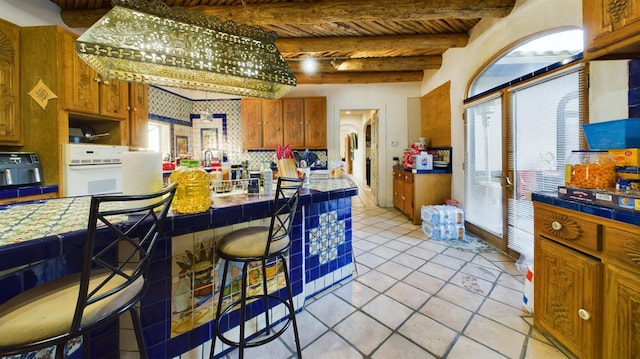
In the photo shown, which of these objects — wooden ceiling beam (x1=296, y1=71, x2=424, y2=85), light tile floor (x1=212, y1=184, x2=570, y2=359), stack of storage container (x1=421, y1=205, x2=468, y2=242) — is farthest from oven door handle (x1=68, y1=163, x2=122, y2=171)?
stack of storage container (x1=421, y1=205, x2=468, y2=242)

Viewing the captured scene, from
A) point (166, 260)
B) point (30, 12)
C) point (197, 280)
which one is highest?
point (30, 12)

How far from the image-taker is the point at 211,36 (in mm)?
1538

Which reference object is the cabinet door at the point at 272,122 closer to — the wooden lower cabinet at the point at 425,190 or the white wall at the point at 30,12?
the wooden lower cabinet at the point at 425,190

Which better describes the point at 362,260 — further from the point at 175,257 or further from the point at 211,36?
the point at 211,36

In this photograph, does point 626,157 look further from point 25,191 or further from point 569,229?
point 25,191

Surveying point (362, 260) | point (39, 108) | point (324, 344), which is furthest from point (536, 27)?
point (39, 108)

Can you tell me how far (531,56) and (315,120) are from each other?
11.7 ft

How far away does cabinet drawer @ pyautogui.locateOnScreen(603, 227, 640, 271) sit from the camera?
1.04 m

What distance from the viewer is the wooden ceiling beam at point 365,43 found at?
349 cm

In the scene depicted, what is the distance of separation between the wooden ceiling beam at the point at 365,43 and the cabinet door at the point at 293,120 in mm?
1557

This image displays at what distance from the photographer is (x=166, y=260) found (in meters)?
1.21

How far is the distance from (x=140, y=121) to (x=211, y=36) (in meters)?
2.54

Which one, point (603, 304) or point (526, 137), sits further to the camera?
point (526, 137)

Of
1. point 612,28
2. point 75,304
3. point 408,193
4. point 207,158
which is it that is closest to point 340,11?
point 612,28
